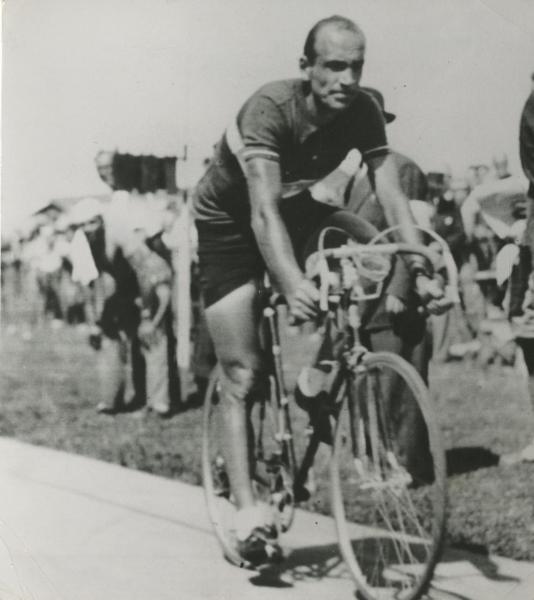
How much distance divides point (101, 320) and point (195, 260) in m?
0.69

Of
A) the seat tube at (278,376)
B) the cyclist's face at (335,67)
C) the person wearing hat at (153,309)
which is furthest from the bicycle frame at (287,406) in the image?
the cyclist's face at (335,67)

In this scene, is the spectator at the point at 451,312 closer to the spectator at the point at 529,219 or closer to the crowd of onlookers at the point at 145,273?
the crowd of onlookers at the point at 145,273

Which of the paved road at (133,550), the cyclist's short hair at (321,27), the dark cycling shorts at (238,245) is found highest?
the cyclist's short hair at (321,27)

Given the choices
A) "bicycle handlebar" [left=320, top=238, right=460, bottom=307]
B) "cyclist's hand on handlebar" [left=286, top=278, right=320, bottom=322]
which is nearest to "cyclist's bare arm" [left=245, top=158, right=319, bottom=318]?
"cyclist's hand on handlebar" [left=286, top=278, right=320, bottom=322]

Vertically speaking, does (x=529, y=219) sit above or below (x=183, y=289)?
above

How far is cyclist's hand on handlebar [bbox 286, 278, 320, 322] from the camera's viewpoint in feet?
14.2

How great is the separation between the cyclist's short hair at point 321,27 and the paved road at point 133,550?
1955mm

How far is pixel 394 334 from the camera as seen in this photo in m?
4.18

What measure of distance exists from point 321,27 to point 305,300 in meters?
1.12

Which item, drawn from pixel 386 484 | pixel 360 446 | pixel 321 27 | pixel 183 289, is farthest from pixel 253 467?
pixel 321 27

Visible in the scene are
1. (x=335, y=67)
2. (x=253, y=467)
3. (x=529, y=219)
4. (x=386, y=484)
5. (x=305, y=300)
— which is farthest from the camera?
(x=253, y=467)

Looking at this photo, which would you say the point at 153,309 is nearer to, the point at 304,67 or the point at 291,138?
the point at 291,138

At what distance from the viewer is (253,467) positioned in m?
4.61

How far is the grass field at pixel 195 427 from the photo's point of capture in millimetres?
4039
